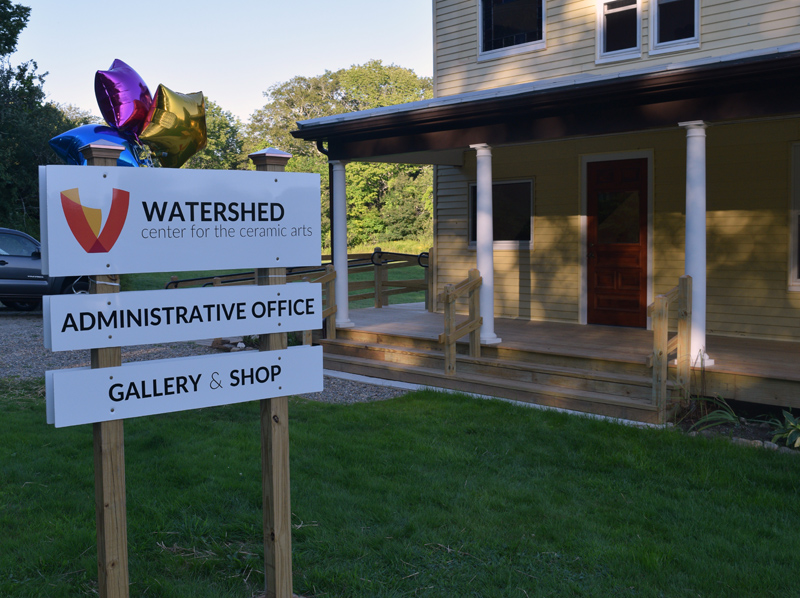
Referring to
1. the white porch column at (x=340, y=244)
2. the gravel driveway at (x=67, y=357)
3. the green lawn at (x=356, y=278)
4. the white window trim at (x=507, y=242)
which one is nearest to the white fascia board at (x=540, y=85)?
the white porch column at (x=340, y=244)

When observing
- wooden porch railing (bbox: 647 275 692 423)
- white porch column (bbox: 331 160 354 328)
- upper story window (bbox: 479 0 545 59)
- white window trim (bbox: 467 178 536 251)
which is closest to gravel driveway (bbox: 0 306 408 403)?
white porch column (bbox: 331 160 354 328)

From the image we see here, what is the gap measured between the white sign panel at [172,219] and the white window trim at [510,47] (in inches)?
325

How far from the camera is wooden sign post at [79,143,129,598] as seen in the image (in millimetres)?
2797

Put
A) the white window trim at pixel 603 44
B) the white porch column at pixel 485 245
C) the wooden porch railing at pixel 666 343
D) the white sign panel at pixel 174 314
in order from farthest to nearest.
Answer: the white window trim at pixel 603 44, the white porch column at pixel 485 245, the wooden porch railing at pixel 666 343, the white sign panel at pixel 174 314

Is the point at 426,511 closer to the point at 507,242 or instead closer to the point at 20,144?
the point at 507,242

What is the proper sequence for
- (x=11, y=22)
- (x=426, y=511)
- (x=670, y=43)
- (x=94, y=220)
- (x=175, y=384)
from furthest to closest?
(x=11, y=22) → (x=670, y=43) → (x=426, y=511) → (x=175, y=384) → (x=94, y=220)

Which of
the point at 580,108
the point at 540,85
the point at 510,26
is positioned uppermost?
the point at 510,26

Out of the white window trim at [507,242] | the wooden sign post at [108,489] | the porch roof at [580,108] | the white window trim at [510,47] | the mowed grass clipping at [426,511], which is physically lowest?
the mowed grass clipping at [426,511]

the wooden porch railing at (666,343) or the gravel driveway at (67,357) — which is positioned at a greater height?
the wooden porch railing at (666,343)

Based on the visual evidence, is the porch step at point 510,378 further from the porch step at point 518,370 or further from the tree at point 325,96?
the tree at point 325,96

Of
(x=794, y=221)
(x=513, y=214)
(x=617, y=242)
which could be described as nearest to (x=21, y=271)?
(x=513, y=214)

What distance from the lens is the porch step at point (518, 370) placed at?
23.2ft

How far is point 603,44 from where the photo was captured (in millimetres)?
9984

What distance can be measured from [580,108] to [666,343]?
2876mm
